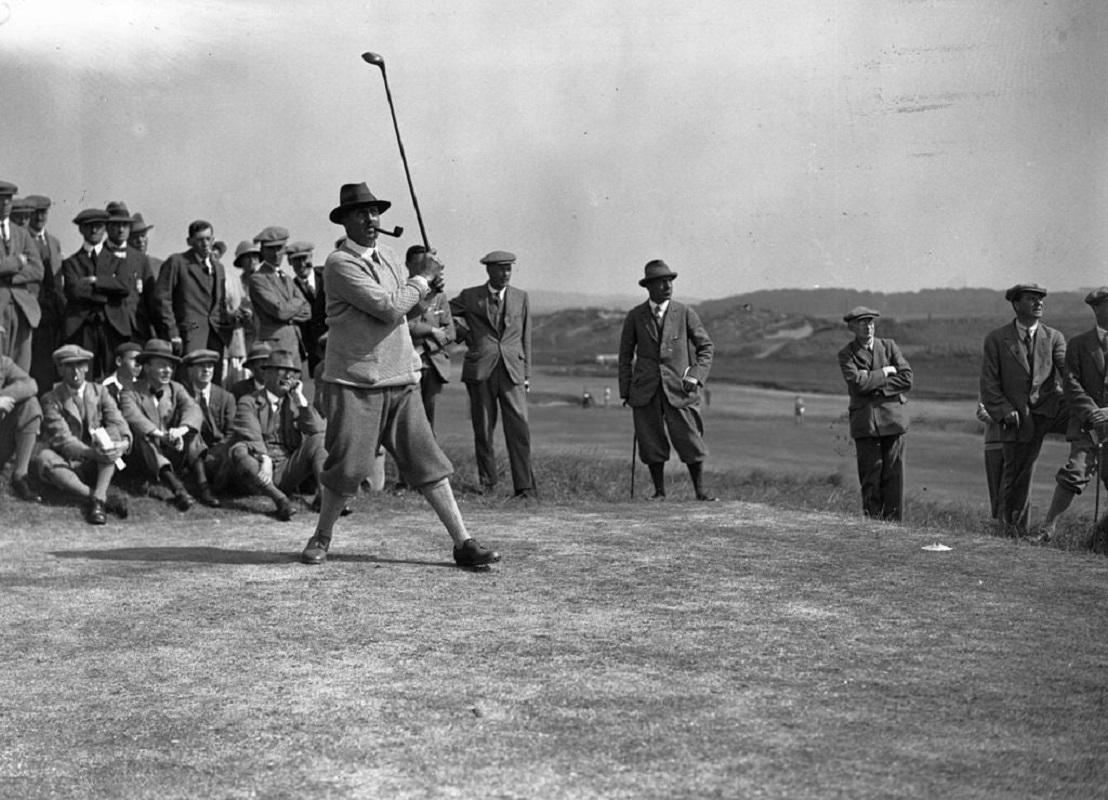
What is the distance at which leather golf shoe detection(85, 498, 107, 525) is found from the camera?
434 inches

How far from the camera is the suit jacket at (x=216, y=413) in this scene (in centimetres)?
1225

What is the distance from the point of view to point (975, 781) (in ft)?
15.5

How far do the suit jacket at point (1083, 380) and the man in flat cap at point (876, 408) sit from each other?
147 cm

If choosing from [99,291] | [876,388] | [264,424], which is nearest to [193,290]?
[99,291]

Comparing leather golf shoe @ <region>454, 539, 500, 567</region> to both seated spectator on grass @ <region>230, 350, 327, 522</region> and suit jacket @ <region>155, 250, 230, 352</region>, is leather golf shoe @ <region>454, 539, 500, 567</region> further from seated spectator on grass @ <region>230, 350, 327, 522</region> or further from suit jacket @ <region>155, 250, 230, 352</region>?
suit jacket @ <region>155, 250, 230, 352</region>

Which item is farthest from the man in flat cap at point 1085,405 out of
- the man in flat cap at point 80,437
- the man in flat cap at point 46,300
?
the man in flat cap at point 46,300

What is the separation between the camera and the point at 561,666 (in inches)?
247

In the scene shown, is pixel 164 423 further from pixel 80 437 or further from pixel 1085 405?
pixel 1085 405

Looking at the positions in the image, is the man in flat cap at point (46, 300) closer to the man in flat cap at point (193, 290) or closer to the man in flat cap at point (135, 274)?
the man in flat cap at point (135, 274)

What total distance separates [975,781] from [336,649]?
118 inches

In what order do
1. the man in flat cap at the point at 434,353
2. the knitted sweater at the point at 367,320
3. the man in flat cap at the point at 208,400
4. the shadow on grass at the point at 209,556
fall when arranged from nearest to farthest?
the knitted sweater at the point at 367,320, the shadow on grass at the point at 209,556, the man in flat cap at the point at 208,400, the man in flat cap at the point at 434,353

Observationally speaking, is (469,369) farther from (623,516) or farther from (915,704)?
(915,704)

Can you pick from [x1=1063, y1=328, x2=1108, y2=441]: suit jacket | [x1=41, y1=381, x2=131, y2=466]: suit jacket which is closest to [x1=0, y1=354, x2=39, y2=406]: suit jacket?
[x1=41, y1=381, x2=131, y2=466]: suit jacket

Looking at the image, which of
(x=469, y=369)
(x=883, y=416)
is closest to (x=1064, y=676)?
(x=883, y=416)
